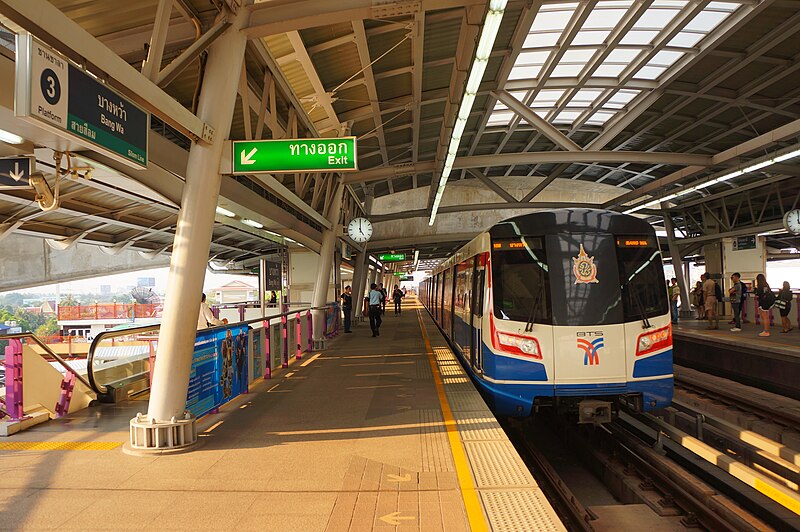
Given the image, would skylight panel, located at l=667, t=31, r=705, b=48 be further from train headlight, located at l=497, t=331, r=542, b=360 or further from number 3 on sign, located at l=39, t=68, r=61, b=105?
number 3 on sign, located at l=39, t=68, r=61, b=105

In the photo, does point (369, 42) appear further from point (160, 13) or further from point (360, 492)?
point (360, 492)

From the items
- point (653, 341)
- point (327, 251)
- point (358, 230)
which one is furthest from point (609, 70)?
point (653, 341)

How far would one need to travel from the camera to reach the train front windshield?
688cm

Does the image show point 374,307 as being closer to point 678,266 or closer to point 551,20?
point 551,20

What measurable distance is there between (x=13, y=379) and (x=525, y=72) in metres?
14.0

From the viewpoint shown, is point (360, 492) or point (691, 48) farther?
point (691, 48)

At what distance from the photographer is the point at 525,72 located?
1603 cm

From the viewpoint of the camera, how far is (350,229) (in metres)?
19.1

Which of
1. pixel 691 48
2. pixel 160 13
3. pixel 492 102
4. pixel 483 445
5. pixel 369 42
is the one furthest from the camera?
pixel 492 102

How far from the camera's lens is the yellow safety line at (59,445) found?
5660 mm

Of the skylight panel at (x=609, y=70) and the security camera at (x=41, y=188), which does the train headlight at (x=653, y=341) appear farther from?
the skylight panel at (x=609, y=70)

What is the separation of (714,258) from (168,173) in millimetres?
26295

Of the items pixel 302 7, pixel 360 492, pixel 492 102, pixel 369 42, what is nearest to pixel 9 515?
pixel 360 492

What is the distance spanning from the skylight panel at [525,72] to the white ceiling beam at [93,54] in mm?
11890
